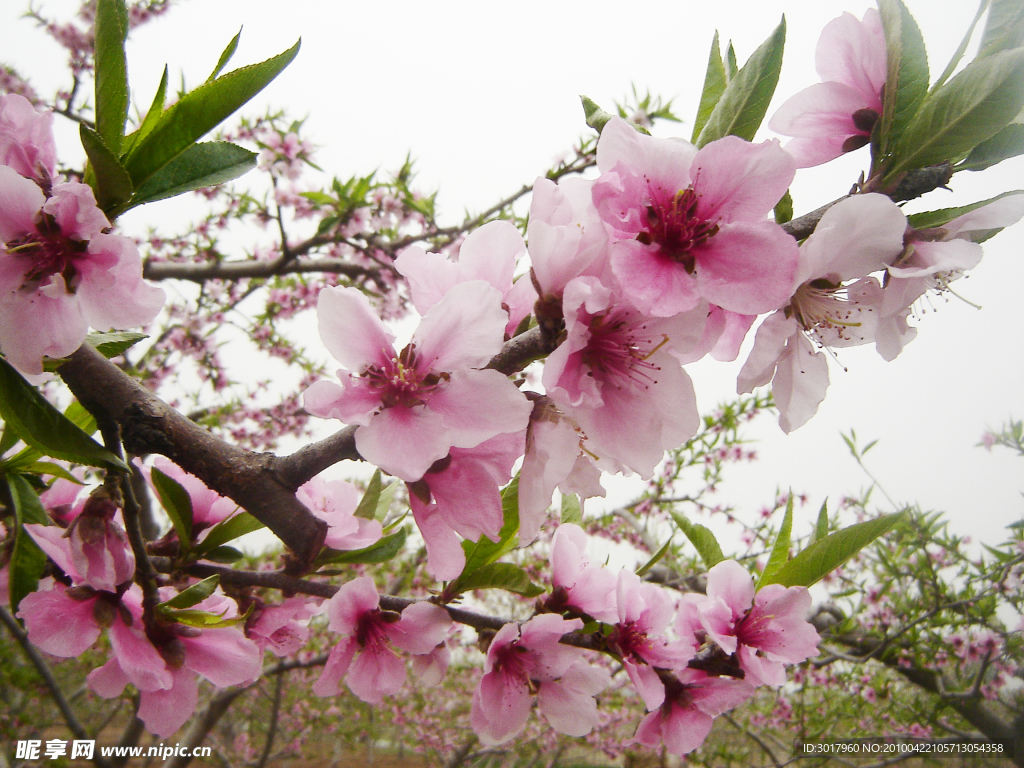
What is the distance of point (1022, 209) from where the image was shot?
60 cm

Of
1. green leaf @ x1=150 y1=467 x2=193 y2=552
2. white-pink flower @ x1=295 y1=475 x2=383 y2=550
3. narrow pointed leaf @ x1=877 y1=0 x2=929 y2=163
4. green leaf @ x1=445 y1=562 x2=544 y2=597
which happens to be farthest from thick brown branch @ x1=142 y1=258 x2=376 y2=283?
narrow pointed leaf @ x1=877 y1=0 x2=929 y2=163

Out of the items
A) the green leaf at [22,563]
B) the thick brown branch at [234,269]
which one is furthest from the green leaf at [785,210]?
the thick brown branch at [234,269]

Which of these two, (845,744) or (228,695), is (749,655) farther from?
(845,744)

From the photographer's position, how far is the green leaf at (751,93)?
59 cm

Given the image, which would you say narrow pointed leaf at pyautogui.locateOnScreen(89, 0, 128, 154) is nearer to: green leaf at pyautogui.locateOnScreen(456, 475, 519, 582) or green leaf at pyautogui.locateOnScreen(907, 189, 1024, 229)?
green leaf at pyautogui.locateOnScreen(456, 475, 519, 582)

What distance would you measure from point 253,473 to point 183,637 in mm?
376

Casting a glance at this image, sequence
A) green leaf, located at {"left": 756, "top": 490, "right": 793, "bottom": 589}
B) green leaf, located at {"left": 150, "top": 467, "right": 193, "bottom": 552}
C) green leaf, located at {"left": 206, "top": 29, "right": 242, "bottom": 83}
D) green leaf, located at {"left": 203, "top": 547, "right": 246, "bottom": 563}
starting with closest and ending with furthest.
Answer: green leaf, located at {"left": 206, "top": 29, "right": 242, "bottom": 83}, green leaf, located at {"left": 150, "top": 467, "right": 193, "bottom": 552}, green leaf, located at {"left": 203, "top": 547, "right": 246, "bottom": 563}, green leaf, located at {"left": 756, "top": 490, "right": 793, "bottom": 589}

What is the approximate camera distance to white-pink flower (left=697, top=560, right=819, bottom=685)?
959mm

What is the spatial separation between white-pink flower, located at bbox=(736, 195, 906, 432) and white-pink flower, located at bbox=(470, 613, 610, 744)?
0.50 m

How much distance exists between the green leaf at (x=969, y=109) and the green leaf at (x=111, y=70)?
37.9 inches

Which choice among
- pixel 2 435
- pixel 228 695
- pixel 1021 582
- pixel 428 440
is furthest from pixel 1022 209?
pixel 1021 582

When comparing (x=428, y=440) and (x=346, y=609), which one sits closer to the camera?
(x=428, y=440)

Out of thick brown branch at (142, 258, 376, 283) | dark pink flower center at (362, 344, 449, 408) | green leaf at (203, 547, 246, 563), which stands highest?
thick brown branch at (142, 258, 376, 283)

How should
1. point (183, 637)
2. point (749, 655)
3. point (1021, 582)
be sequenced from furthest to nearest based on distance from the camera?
point (1021, 582), point (749, 655), point (183, 637)
